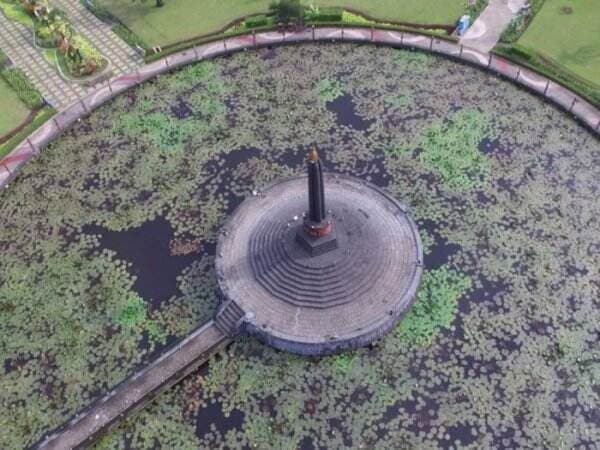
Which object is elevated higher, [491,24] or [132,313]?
[491,24]

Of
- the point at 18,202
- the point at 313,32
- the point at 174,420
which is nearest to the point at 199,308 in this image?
the point at 174,420

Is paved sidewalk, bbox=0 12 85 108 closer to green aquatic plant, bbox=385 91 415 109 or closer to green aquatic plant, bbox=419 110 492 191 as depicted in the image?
green aquatic plant, bbox=385 91 415 109

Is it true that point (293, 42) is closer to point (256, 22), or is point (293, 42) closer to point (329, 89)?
point (256, 22)

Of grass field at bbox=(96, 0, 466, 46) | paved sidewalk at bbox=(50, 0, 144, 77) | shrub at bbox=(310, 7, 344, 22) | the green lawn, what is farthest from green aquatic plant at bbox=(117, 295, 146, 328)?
the green lawn

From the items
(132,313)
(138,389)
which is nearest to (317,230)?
(132,313)

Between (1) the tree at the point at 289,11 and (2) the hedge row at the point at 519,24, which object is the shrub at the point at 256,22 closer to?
(1) the tree at the point at 289,11
